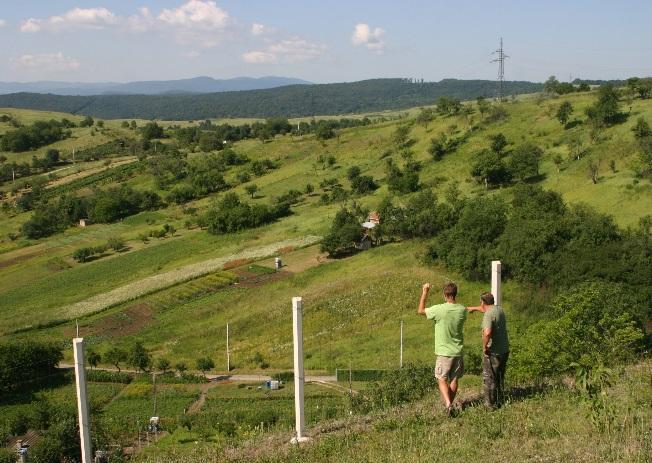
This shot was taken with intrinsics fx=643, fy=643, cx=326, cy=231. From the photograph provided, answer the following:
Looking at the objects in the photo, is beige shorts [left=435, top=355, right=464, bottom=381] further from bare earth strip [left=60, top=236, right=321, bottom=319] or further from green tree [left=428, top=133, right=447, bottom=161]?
green tree [left=428, top=133, right=447, bottom=161]

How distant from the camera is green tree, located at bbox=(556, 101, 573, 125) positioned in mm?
70438

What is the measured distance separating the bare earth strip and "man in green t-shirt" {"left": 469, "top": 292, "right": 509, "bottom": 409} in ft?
141

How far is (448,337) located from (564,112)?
2627 inches

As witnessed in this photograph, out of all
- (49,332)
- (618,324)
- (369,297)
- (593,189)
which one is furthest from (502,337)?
(593,189)

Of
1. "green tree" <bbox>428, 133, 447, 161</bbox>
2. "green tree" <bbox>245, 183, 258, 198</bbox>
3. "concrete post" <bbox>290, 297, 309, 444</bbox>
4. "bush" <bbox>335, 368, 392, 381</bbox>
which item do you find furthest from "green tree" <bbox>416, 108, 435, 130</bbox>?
"concrete post" <bbox>290, 297, 309, 444</bbox>

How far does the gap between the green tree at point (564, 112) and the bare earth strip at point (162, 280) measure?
102 ft

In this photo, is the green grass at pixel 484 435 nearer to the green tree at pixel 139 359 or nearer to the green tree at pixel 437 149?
the green tree at pixel 139 359

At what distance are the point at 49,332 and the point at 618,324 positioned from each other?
37036mm

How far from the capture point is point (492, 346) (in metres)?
10.2

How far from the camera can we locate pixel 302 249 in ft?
191

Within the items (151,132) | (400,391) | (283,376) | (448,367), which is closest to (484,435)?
(448,367)

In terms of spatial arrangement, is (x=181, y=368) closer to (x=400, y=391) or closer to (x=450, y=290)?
(x=400, y=391)

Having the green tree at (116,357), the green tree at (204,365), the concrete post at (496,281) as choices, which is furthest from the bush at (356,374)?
the concrete post at (496,281)

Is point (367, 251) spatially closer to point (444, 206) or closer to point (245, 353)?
point (444, 206)
